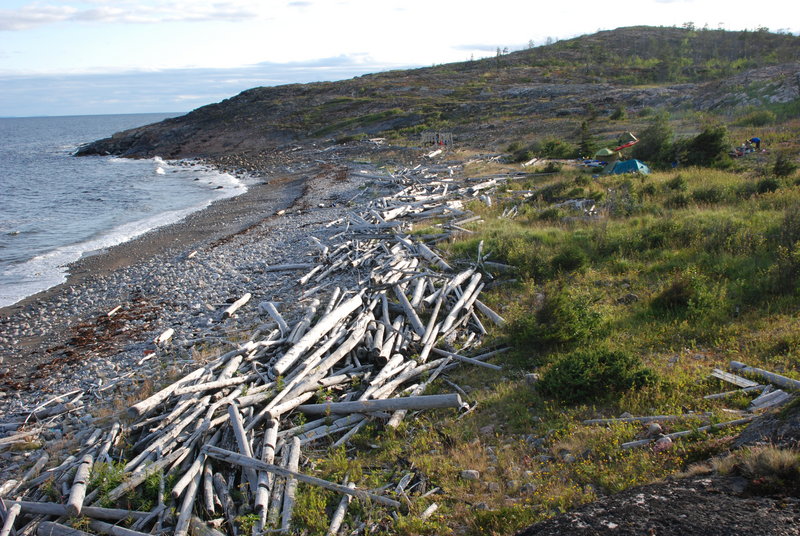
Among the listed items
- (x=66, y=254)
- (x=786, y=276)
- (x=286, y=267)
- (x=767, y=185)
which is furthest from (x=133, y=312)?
(x=767, y=185)

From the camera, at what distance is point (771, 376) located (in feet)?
22.3

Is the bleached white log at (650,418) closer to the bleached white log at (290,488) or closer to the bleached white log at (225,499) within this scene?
the bleached white log at (290,488)

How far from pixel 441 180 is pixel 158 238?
13.3 metres

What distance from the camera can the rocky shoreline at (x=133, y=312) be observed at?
30.6 feet

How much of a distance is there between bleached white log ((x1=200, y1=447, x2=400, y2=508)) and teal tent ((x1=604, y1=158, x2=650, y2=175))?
19.7 m

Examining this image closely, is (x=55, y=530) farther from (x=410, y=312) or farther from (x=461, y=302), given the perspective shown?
(x=461, y=302)

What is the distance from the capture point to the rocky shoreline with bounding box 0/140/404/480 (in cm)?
934

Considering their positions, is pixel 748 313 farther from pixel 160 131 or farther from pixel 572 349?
pixel 160 131

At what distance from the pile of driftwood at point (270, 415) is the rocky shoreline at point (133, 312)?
956 millimetres

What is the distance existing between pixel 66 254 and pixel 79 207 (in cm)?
1256

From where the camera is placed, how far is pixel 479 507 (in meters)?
5.52

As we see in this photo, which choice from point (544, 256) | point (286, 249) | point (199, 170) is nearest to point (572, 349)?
point (544, 256)

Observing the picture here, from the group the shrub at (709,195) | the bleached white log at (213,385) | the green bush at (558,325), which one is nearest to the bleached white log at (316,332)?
the bleached white log at (213,385)

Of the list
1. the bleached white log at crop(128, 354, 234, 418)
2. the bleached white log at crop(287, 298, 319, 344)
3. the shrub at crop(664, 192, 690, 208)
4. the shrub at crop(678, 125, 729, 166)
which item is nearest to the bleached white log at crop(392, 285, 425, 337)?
the bleached white log at crop(287, 298, 319, 344)
